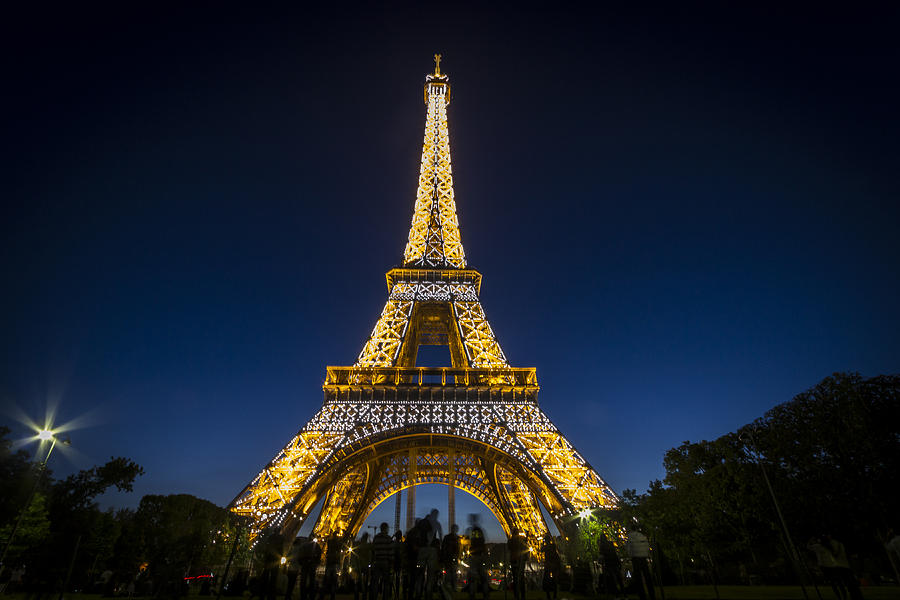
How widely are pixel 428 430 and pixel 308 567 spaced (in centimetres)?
1155

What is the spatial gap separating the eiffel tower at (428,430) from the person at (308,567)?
9315 millimetres

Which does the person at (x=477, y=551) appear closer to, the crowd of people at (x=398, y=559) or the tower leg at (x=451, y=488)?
the crowd of people at (x=398, y=559)

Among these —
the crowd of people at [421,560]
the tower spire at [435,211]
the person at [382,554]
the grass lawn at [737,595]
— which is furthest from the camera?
the tower spire at [435,211]

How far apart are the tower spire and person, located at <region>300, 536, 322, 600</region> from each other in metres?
19.4

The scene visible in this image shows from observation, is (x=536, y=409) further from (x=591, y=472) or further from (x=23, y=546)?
(x=23, y=546)

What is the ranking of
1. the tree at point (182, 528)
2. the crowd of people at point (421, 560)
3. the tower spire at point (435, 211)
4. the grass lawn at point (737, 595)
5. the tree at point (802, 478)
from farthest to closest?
1. the tower spire at point (435, 211)
2. the tree at point (182, 528)
3. the tree at point (802, 478)
4. the grass lawn at point (737, 595)
5. the crowd of people at point (421, 560)

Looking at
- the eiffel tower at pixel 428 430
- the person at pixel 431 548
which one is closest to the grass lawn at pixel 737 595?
the person at pixel 431 548

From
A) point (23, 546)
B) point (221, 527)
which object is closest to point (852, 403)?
point (221, 527)

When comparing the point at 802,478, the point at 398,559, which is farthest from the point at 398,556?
the point at 802,478

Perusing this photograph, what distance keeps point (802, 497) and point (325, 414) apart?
1842 centimetres

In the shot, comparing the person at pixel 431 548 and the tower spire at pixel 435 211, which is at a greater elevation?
the tower spire at pixel 435 211

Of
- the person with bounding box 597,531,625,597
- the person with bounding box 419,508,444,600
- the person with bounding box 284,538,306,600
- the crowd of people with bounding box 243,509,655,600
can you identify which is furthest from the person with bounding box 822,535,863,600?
the person with bounding box 284,538,306,600

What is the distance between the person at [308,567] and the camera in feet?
26.3

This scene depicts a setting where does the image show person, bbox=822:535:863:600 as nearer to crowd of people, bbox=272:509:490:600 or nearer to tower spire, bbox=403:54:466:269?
crowd of people, bbox=272:509:490:600
